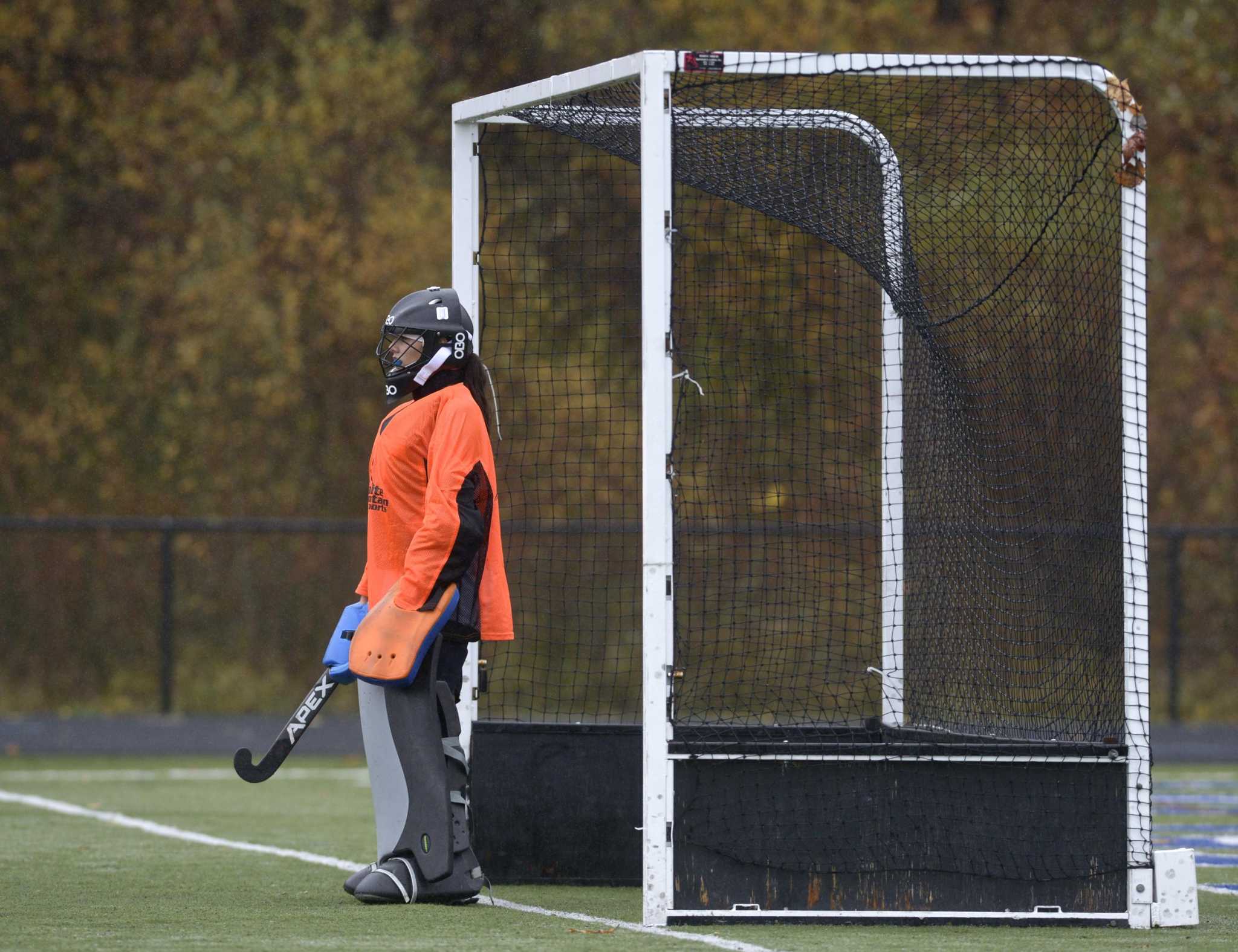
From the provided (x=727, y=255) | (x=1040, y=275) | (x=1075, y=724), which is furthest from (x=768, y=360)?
(x=1075, y=724)

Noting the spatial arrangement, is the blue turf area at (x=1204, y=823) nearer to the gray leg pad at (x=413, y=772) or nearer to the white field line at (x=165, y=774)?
the gray leg pad at (x=413, y=772)

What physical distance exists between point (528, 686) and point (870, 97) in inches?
247

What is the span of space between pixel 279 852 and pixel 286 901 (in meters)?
1.81

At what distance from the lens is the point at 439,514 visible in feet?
22.4

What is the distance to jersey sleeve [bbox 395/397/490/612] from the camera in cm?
685

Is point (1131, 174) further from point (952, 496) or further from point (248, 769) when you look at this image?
point (248, 769)

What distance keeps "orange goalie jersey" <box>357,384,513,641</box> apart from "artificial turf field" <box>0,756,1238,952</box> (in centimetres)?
111

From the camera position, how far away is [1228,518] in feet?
65.0

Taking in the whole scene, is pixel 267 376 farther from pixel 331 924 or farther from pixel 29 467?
pixel 331 924

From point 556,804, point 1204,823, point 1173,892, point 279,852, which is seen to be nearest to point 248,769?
point 556,804

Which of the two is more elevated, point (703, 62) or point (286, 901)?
point (703, 62)

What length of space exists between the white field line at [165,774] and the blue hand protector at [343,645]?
6001mm

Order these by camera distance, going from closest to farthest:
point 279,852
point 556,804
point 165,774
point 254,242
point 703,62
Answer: point 703,62 → point 556,804 → point 279,852 → point 165,774 → point 254,242

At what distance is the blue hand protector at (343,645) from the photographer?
7121 millimetres
